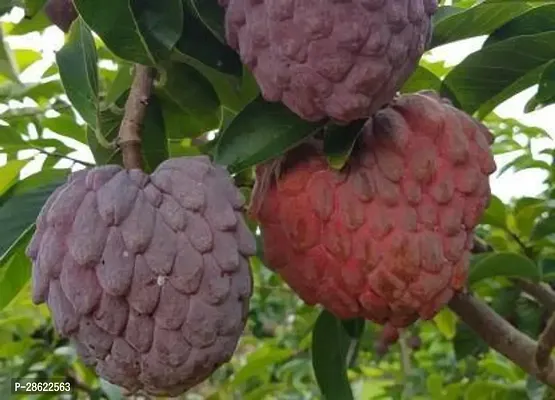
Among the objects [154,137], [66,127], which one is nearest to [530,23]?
[154,137]

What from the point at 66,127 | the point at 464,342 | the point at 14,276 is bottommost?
the point at 464,342

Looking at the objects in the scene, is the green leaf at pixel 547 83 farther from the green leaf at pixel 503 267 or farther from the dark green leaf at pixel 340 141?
the green leaf at pixel 503 267

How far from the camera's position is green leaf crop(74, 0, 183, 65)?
1.01m

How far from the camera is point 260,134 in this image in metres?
1.00

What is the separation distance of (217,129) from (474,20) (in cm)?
33

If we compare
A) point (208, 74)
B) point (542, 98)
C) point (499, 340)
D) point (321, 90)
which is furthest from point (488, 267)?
point (321, 90)

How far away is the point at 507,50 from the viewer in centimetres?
117

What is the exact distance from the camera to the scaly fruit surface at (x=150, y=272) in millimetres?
888

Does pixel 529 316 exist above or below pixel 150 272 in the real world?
below

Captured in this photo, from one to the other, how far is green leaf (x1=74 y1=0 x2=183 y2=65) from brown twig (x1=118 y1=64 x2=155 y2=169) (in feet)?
0.09

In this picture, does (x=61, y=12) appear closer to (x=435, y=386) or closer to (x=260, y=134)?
(x=260, y=134)

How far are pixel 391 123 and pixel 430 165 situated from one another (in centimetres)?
6

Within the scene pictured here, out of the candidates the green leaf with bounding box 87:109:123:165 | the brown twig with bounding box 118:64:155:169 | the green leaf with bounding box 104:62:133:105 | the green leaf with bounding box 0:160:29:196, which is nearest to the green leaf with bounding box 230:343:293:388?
the green leaf with bounding box 0:160:29:196

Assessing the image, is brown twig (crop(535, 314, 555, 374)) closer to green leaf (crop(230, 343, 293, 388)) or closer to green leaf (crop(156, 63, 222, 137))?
green leaf (crop(156, 63, 222, 137))
